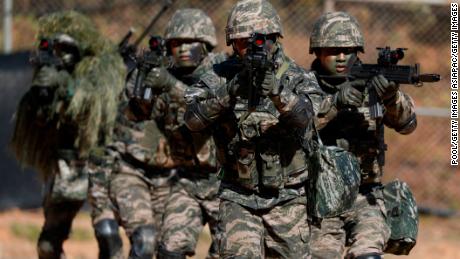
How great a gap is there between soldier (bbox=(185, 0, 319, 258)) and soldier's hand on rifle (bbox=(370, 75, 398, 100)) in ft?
1.72

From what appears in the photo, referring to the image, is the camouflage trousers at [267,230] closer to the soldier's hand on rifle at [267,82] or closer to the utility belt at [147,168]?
the soldier's hand on rifle at [267,82]

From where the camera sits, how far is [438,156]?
15.4 m

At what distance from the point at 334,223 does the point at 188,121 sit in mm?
1479

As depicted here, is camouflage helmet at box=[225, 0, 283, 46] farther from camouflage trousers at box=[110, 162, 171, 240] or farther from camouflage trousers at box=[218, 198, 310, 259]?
camouflage trousers at box=[110, 162, 171, 240]

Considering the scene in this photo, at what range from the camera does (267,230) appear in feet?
25.8

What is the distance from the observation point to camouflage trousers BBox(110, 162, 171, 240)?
31.8 feet

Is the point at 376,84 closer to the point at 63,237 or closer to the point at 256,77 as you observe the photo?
the point at 256,77

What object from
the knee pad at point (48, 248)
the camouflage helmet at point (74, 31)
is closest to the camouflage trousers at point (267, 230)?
the knee pad at point (48, 248)

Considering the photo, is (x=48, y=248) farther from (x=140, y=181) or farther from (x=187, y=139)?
(x=187, y=139)

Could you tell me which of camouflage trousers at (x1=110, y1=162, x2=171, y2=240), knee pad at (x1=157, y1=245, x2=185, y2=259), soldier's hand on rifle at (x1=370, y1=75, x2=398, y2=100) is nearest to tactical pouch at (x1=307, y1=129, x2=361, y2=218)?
soldier's hand on rifle at (x1=370, y1=75, x2=398, y2=100)

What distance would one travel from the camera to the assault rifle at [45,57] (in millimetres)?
10641

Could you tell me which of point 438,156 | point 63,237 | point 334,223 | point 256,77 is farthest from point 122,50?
point 438,156

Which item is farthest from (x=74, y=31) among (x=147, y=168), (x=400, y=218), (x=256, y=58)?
(x=256, y=58)

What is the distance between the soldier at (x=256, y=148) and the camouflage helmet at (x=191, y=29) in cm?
185
